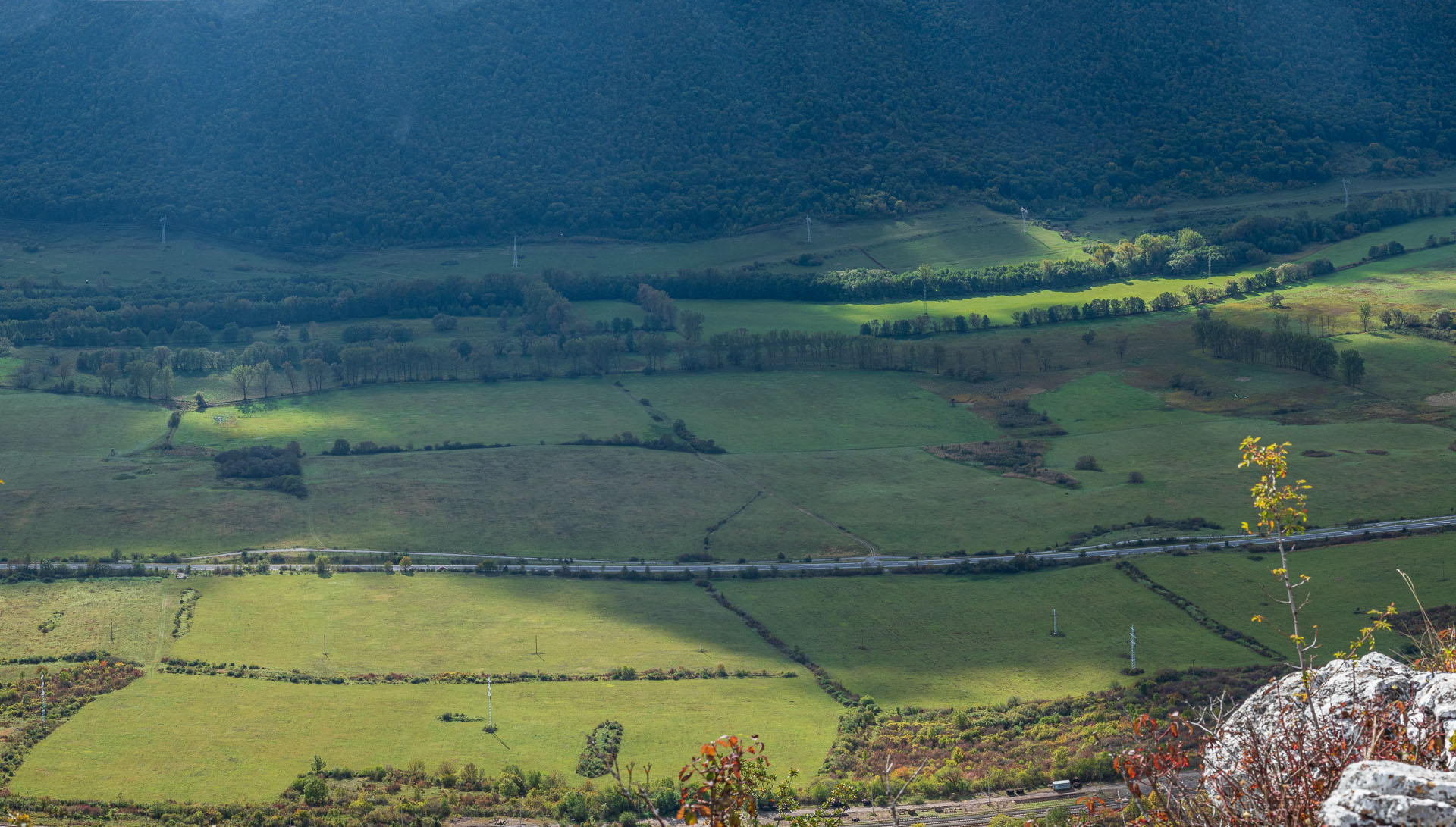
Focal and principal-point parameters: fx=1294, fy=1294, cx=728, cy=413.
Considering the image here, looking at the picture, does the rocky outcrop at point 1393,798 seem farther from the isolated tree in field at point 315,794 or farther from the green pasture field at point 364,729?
the isolated tree in field at point 315,794

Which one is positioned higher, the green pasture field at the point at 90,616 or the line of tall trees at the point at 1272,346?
the line of tall trees at the point at 1272,346

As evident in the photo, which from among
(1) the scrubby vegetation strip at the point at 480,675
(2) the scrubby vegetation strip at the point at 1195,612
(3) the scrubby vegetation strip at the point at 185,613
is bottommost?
(1) the scrubby vegetation strip at the point at 480,675

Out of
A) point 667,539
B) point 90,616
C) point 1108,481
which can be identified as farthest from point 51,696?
point 1108,481

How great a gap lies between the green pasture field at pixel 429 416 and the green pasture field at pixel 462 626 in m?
45.2

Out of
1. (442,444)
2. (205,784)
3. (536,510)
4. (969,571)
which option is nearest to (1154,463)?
(969,571)

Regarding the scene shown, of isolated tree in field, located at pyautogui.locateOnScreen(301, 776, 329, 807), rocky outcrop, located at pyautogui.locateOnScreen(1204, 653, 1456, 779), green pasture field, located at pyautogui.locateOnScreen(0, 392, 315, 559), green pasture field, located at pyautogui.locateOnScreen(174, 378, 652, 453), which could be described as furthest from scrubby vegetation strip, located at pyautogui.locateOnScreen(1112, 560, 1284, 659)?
green pasture field, located at pyautogui.locateOnScreen(0, 392, 315, 559)

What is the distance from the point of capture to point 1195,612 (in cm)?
11212

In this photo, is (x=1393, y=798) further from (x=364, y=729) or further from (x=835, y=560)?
(x=835, y=560)

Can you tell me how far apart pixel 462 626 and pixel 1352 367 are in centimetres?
12725

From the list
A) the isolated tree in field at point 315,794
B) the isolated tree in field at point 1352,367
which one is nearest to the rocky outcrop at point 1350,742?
the isolated tree in field at point 315,794

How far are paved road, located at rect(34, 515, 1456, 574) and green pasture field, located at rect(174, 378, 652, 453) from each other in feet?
115

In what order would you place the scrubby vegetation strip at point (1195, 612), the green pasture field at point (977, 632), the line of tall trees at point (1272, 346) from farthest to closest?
the line of tall trees at point (1272, 346) → the scrubby vegetation strip at point (1195, 612) → the green pasture field at point (977, 632)

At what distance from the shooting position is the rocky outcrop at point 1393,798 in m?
14.7

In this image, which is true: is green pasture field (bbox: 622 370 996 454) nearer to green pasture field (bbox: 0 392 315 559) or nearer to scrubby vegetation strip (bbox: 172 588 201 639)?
green pasture field (bbox: 0 392 315 559)
